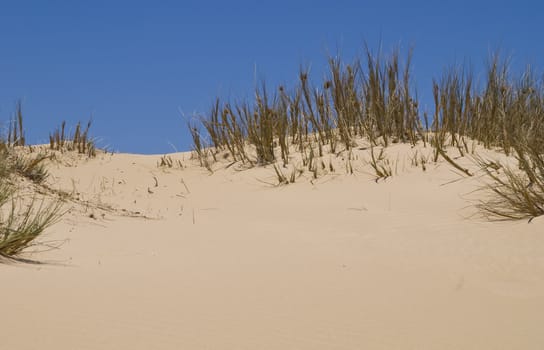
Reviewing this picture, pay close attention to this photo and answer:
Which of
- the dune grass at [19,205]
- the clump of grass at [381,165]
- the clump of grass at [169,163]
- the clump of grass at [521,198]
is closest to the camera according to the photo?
the dune grass at [19,205]

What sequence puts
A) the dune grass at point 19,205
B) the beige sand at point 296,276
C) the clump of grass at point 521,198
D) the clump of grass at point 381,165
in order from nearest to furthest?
the beige sand at point 296,276, the dune grass at point 19,205, the clump of grass at point 521,198, the clump of grass at point 381,165

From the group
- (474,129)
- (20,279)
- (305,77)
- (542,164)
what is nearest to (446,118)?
(474,129)

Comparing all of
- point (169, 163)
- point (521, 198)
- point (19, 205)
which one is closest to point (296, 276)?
point (521, 198)

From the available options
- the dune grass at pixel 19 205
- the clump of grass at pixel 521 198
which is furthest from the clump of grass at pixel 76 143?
the clump of grass at pixel 521 198

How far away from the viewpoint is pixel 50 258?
148 inches

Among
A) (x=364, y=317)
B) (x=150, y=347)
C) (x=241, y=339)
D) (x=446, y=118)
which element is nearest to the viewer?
(x=150, y=347)

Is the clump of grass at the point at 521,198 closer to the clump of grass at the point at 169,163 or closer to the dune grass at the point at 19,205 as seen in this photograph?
the dune grass at the point at 19,205

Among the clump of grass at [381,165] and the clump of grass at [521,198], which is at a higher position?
the clump of grass at [381,165]

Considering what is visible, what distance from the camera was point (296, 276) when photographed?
11.2 ft

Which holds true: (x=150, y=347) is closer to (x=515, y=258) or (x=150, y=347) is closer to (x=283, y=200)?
(x=515, y=258)

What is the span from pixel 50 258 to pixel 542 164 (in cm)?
347

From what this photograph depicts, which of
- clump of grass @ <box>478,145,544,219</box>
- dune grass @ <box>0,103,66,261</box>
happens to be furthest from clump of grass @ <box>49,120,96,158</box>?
clump of grass @ <box>478,145,544,219</box>

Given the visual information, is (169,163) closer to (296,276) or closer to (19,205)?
(19,205)

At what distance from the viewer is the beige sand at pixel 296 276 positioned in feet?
7.80
